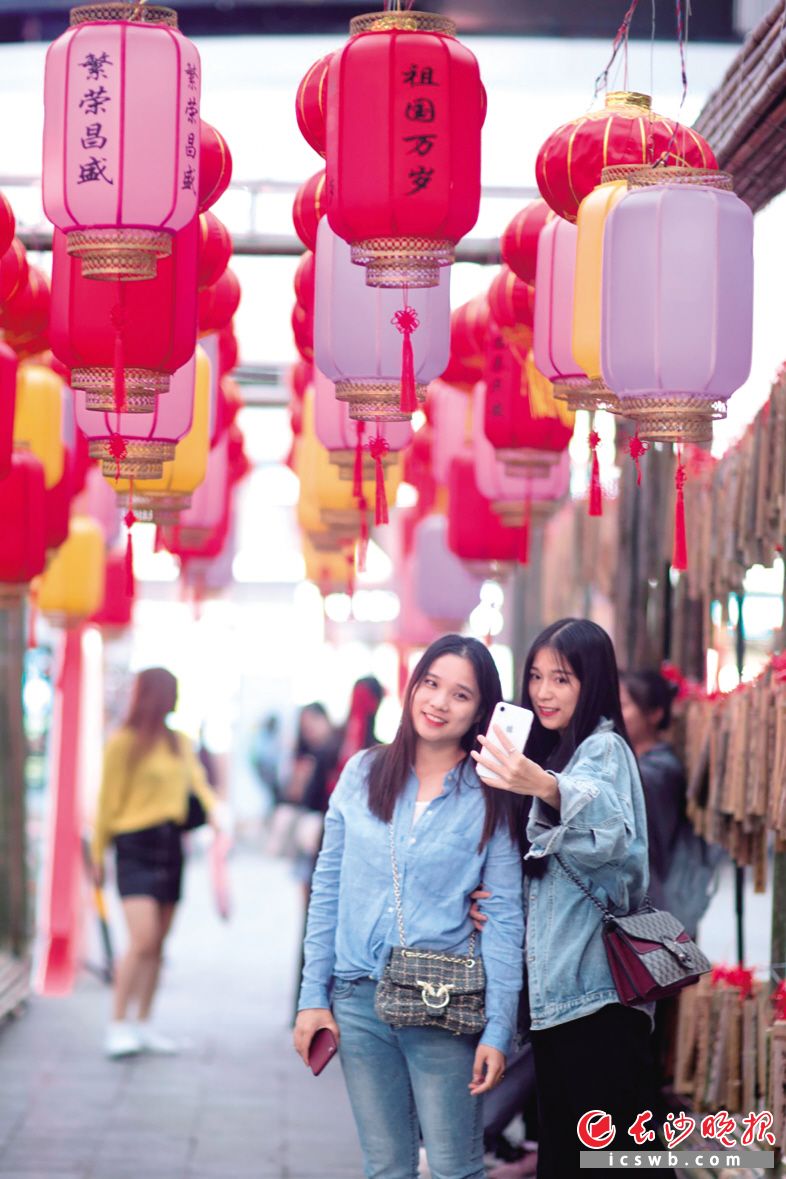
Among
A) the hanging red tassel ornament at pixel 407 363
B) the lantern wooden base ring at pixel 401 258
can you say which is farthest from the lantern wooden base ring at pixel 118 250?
the hanging red tassel ornament at pixel 407 363

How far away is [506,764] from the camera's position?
13.3 feet

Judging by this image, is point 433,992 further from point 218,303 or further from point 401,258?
point 218,303

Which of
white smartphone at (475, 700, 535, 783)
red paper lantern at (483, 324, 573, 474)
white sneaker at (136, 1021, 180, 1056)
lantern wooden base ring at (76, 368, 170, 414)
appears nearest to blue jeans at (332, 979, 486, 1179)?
white smartphone at (475, 700, 535, 783)

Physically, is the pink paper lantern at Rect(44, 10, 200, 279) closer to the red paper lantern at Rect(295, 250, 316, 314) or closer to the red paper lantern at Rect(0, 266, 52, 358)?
the red paper lantern at Rect(295, 250, 316, 314)

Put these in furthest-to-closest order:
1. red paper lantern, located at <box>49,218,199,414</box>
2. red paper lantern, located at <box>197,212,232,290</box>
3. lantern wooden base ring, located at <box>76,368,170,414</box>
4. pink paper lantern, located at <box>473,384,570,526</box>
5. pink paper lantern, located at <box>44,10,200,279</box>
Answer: pink paper lantern, located at <box>473,384,570,526</box> < red paper lantern, located at <box>197,212,232,290</box> < lantern wooden base ring, located at <box>76,368,170,414</box> < red paper lantern, located at <box>49,218,199,414</box> < pink paper lantern, located at <box>44,10,200,279</box>

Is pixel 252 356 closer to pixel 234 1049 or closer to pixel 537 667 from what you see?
pixel 234 1049

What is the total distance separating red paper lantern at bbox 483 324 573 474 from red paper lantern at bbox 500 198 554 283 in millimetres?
983

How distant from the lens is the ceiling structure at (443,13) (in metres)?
8.16

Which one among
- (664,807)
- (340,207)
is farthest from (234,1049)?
(340,207)

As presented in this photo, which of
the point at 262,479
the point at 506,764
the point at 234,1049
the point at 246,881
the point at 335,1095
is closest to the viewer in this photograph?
the point at 506,764

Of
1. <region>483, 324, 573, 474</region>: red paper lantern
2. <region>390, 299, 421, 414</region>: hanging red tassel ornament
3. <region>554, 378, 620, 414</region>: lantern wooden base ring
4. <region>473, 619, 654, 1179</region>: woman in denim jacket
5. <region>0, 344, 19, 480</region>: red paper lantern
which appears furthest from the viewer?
<region>483, 324, 573, 474</region>: red paper lantern

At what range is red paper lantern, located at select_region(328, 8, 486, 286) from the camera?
4.07m

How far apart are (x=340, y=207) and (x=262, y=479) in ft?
64.9

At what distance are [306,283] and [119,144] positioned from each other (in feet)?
5.68
